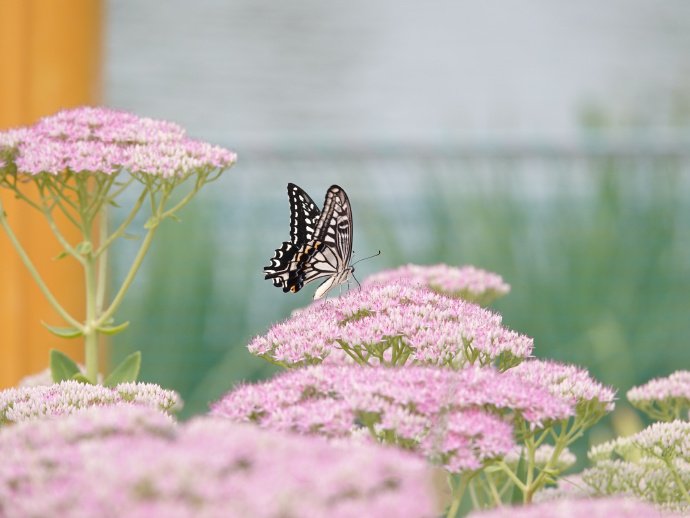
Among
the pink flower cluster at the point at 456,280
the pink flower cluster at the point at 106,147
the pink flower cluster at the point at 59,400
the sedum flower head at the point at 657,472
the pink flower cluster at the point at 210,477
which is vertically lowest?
the sedum flower head at the point at 657,472

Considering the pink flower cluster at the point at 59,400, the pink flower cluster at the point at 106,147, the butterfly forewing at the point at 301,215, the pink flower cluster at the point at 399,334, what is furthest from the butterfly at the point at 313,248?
the pink flower cluster at the point at 59,400

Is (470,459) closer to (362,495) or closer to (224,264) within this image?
(362,495)

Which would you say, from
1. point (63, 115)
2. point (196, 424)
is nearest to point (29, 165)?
point (63, 115)

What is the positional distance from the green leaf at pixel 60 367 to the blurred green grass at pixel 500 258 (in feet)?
8.28

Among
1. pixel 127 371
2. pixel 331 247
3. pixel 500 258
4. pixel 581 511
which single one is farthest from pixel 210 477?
pixel 500 258

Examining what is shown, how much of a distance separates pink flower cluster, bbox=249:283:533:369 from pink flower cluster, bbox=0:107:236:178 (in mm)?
408

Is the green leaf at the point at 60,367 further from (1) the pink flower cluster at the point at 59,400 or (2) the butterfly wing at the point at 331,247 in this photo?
(2) the butterfly wing at the point at 331,247

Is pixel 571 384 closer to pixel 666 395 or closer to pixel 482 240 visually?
pixel 666 395

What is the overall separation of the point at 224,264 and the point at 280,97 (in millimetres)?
7490

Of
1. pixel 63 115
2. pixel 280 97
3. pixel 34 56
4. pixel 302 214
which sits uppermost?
pixel 280 97

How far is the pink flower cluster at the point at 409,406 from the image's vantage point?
1.31 m

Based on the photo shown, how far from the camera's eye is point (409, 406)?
1.34 m

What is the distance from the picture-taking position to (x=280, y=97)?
12047 mm

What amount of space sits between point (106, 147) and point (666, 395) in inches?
42.0
